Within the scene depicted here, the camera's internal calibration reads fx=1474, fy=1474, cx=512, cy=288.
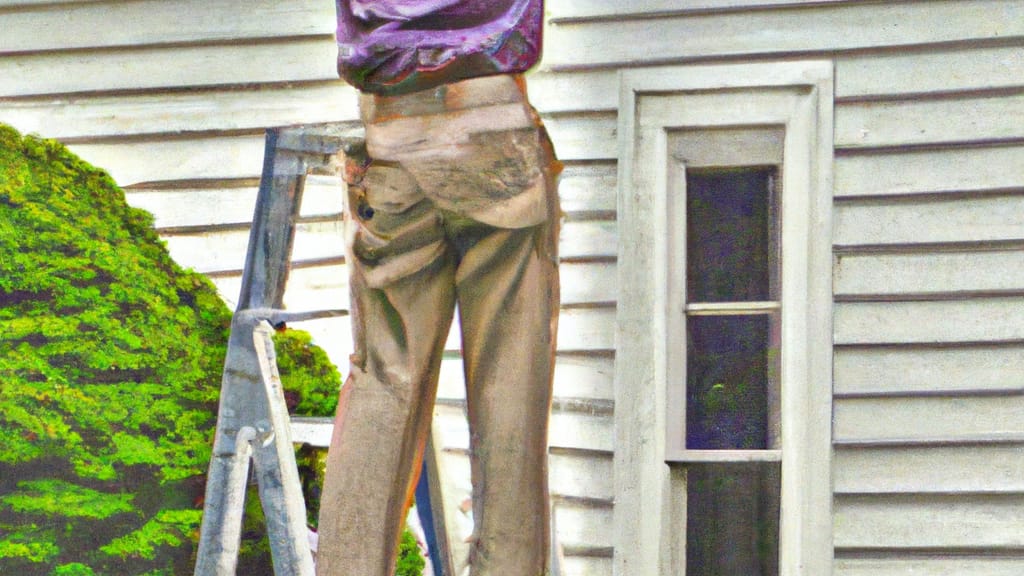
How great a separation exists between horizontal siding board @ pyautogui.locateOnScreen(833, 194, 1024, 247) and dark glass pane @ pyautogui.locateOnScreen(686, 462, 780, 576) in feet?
2.13

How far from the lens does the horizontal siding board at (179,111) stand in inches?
162

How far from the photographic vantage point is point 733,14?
3.94m

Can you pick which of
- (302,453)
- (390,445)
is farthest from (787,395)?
(390,445)

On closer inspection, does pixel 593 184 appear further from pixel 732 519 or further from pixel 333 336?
pixel 732 519

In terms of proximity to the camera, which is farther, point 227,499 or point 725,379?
point 725,379

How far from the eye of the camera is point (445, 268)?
1.98 metres

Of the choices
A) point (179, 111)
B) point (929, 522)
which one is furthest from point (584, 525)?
point (179, 111)

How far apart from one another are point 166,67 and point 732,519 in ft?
6.62

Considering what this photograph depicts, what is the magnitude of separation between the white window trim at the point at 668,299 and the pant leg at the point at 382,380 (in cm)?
193

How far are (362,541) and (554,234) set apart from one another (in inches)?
19.1

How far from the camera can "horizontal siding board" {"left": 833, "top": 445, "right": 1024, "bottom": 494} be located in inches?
148

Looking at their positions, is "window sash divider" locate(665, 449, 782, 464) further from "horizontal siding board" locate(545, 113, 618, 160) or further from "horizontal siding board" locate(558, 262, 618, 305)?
"horizontal siding board" locate(545, 113, 618, 160)

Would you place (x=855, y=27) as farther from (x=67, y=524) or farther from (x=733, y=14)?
(x=67, y=524)

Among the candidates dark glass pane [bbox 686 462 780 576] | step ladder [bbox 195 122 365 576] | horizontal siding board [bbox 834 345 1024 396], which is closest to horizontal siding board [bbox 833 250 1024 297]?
horizontal siding board [bbox 834 345 1024 396]
